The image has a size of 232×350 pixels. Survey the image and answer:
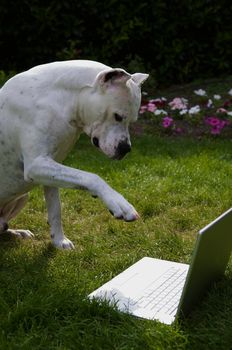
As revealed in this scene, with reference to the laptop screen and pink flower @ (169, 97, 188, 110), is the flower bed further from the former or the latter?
the laptop screen

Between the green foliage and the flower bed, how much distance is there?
121cm

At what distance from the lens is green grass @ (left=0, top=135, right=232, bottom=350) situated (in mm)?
2742

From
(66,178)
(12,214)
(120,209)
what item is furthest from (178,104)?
(120,209)

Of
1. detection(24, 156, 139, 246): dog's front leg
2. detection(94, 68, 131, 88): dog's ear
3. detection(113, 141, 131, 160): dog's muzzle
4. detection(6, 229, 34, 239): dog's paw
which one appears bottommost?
detection(6, 229, 34, 239): dog's paw

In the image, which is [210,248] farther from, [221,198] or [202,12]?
[202,12]

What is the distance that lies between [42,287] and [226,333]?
1.01 metres

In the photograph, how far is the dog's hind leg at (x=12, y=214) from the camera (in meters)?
4.07

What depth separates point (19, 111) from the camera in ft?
11.5

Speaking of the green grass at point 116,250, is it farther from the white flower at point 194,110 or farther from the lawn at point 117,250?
the white flower at point 194,110

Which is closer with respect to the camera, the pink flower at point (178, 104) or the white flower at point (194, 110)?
the white flower at point (194, 110)

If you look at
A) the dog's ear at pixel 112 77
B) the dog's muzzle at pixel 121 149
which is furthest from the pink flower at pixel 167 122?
the dog's ear at pixel 112 77

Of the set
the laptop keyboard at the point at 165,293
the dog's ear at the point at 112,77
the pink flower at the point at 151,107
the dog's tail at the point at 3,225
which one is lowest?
the pink flower at the point at 151,107

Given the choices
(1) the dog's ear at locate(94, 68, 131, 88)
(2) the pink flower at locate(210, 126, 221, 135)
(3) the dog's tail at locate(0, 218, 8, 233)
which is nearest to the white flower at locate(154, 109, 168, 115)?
(2) the pink flower at locate(210, 126, 221, 135)

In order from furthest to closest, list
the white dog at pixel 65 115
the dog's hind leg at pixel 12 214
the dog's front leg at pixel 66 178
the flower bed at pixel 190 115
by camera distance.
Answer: the flower bed at pixel 190 115 < the dog's hind leg at pixel 12 214 < the white dog at pixel 65 115 < the dog's front leg at pixel 66 178
